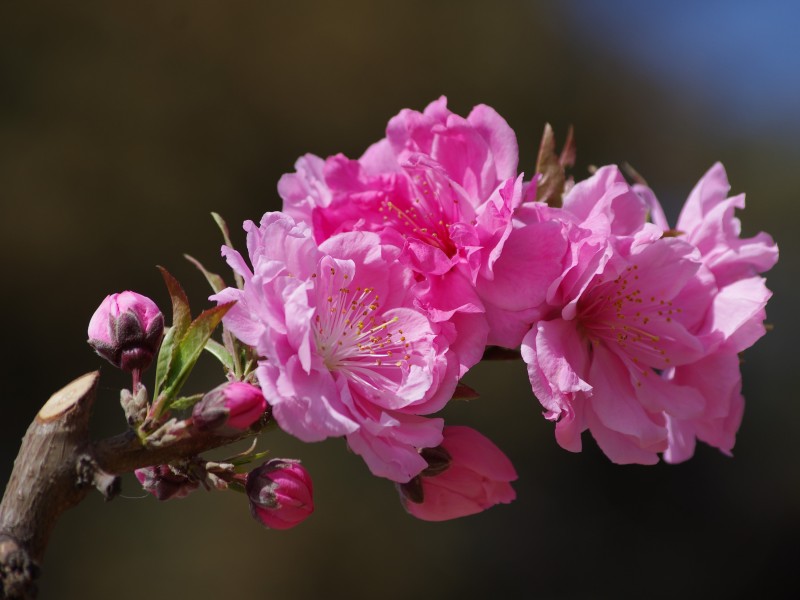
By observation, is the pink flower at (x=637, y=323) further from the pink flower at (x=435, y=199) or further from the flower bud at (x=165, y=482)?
the flower bud at (x=165, y=482)

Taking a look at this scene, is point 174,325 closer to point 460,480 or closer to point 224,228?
point 224,228

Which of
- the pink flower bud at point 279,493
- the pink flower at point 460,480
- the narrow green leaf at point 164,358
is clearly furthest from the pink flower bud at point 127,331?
the pink flower at point 460,480

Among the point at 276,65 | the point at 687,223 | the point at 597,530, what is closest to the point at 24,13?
the point at 276,65

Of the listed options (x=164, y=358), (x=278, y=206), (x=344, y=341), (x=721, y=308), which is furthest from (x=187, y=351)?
(x=278, y=206)

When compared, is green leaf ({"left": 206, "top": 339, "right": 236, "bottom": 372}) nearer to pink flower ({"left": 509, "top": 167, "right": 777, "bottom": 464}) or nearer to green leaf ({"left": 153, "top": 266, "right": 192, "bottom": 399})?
green leaf ({"left": 153, "top": 266, "right": 192, "bottom": 399})

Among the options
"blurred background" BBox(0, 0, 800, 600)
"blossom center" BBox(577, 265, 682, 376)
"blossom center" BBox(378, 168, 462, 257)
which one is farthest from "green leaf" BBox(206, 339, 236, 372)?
"blurred background" BBox(0, 0, 800, 600)
